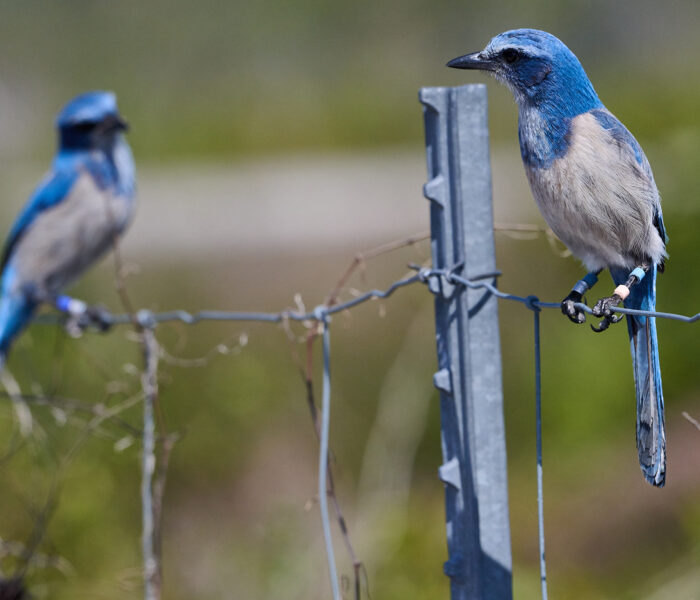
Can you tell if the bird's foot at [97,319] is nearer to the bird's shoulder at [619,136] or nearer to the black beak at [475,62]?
the black beak at [475,62]

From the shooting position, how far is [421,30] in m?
17.3

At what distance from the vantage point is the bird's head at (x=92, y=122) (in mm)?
4184

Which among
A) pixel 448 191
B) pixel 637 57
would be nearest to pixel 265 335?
pixel 448 191

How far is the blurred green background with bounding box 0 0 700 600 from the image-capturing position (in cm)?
380

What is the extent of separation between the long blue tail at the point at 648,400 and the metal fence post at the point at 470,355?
306 millimetres

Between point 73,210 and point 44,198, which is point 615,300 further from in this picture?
point 44,198

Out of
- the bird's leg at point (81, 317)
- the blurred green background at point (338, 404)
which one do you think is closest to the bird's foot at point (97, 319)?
the bird's leg at point (81, 317)

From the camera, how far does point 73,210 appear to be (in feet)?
13.9

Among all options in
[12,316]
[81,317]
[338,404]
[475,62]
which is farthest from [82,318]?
[475,62]

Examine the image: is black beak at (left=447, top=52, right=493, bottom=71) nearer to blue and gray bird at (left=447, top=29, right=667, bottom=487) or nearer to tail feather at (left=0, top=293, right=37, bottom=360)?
blue and gray bird at (left=447, top=29, right=667, bottom=487)

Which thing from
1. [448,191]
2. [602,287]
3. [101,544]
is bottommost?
[101,544]

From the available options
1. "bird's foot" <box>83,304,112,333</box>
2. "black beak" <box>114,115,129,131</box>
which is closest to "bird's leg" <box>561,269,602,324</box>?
"bird's foot" <box>83,304,112,333</box>

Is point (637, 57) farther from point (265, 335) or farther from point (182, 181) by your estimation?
point (265, 335)

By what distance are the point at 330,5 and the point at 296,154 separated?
6623 mm
